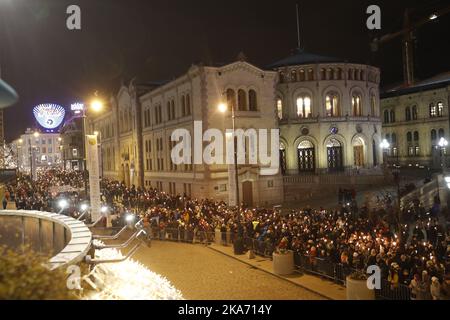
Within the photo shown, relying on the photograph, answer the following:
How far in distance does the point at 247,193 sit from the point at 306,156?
1159 cm

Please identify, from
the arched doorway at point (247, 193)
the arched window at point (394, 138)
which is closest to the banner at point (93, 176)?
the arched doorway at point (247, 193)

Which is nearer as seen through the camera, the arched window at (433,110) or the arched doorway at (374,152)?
the arched doorway at (374,152)

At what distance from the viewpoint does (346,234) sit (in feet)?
66.0

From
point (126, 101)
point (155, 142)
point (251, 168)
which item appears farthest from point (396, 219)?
point (126, 101)

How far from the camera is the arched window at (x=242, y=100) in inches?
1636

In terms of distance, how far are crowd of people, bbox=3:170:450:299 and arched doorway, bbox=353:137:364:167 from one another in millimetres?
21206

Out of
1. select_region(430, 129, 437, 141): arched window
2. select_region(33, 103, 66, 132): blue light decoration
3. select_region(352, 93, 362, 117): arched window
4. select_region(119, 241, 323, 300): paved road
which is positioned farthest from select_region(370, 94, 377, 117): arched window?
select_region(119, 241, 323, 300): paved road

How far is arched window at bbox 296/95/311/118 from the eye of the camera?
162 ft

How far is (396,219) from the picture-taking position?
24609mm

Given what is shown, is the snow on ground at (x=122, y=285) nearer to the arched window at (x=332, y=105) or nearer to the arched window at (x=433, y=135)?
the arched window at (x=332, y=105)

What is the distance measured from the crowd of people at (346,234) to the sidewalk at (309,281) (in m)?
0.71

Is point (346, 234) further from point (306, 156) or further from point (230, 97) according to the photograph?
point (306, 156)
